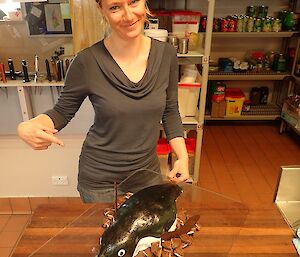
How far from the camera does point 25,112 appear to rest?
74.0 inches

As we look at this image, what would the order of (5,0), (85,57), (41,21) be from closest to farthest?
1. (85,57)
2. (5,0)
3. (41,21)

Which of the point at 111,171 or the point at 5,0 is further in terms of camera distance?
the point at 5,0

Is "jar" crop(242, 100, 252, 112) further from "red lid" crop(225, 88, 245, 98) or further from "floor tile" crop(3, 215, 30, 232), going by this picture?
"floor tile" crop(3, 215, 30, 232)

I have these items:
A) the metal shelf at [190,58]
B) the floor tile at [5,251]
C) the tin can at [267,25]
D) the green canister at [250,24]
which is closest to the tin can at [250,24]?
the green canister at [250,24]

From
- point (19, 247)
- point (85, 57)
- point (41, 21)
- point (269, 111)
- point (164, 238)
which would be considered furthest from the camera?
point (269, 111)

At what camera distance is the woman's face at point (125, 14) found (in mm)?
858

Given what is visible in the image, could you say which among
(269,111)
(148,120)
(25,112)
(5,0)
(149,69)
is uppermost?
(5,0)

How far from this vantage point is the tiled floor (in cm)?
214

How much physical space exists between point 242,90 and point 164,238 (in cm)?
309

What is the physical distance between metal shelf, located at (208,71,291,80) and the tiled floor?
59 centimetres

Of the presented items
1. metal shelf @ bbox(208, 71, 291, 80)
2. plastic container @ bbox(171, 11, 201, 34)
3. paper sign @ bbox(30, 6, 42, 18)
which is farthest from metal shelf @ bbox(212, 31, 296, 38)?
paper sign @ bbox(30, 6, 42, 18)

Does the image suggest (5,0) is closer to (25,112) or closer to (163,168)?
(25,112)

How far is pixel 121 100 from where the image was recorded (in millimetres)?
959

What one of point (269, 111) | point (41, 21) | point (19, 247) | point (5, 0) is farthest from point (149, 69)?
point (269, 111)
